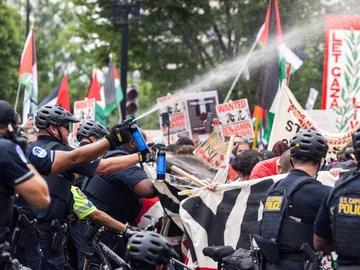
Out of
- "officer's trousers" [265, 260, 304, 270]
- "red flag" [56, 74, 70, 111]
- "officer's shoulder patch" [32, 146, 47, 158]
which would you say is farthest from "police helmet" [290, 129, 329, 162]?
"red flag" [56, 74, 70, 111]

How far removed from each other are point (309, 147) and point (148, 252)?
2.12 metres

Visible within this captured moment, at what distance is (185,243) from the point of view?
1086 cm

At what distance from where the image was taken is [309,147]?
7680 mm

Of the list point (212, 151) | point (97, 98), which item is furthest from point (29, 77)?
point (212, 151)

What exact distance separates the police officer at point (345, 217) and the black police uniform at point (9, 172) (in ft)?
6.74

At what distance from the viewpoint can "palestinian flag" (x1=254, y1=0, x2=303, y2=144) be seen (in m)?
17.4

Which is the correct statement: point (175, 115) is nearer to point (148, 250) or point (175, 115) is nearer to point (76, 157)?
point (76, 157)

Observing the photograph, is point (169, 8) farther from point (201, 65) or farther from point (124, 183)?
point (124, 183)

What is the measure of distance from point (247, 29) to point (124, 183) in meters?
22.1

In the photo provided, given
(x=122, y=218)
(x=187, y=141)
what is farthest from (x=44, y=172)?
(x=187, y=141)

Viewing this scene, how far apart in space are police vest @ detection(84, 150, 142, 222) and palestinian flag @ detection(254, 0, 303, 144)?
7278 millimetres

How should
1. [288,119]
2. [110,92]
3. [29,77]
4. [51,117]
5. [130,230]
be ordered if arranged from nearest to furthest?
1. [51,117]
2. [130,230]
3. [288,119]
4. [29,77]
5. [110,92]

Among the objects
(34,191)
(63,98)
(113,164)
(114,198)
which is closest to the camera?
(34,191)

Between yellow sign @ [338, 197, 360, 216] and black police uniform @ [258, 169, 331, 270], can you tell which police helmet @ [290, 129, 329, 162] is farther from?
yellow sign @ [338, 197, 360, 216]
